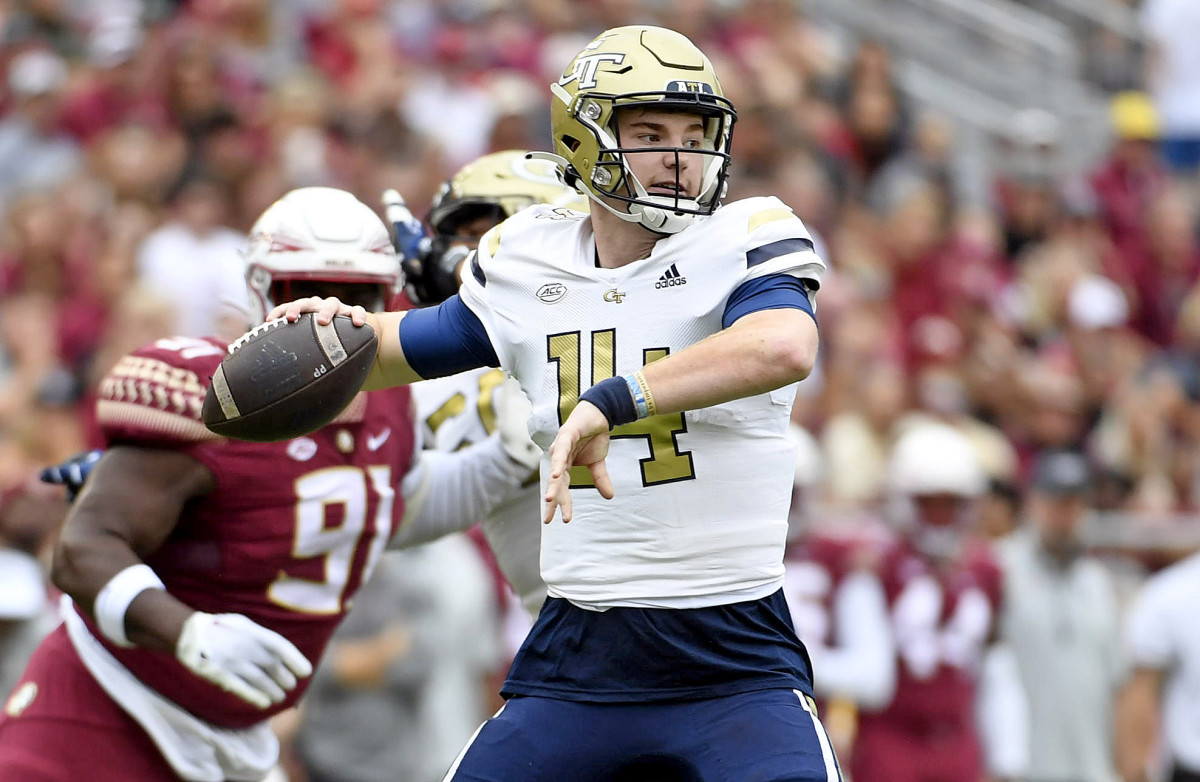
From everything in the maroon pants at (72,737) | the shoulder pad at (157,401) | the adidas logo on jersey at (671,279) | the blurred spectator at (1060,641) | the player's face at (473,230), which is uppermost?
the adidas logo on jersey at (671,279)

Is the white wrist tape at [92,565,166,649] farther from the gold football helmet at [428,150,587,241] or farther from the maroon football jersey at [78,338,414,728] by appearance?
the gold football helmet at [428,150,587,241]

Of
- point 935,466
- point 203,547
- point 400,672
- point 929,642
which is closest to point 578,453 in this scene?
point 203,547

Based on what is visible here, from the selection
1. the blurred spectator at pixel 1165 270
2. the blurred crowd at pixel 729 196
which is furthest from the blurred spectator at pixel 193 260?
the blurred spectator at pixel 1165 270

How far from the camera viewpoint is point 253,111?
9.93 meters

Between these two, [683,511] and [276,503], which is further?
[276,503]

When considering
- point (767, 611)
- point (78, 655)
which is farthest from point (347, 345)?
point (78, 655)

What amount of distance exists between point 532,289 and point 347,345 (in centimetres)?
39

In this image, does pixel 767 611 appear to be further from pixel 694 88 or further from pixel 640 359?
pixel 694 88

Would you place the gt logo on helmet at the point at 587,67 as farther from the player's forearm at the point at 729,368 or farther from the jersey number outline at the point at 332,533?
the jersey number outline at the point at 332,533

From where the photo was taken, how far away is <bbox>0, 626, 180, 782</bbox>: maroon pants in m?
4.50

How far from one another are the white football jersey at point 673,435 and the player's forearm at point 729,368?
0.22 meters

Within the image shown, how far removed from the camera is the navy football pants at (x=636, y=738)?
3518 mm

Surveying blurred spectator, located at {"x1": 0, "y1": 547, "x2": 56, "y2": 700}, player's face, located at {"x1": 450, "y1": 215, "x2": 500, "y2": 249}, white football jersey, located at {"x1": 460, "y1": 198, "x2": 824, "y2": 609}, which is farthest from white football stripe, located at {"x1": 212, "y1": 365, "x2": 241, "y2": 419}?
blurred spectator, located at {"x1": 0, "y1": 547, "x2": 56, "y2": 700}

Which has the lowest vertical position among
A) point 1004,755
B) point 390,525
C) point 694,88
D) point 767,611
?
point 1004,755
